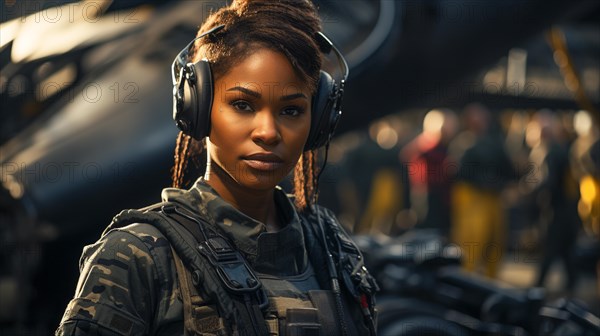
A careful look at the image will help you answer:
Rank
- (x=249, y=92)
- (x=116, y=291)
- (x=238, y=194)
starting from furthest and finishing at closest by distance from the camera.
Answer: (x=238, y=194)
(x=249, y=92)
(x=116, y=291)

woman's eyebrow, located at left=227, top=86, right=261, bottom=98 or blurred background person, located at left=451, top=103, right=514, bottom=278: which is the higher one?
woman's eyebrow, located at left=227, top=86, right=261, bottom=98

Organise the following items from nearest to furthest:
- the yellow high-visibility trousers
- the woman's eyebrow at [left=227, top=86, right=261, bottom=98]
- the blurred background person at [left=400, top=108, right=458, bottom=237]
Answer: the woman's eyebrow at [left=227, top=86, right=261, bottom=98] < the yellow high-visibility trousers < the blurred background person at [left=400, top=108, right=458, bottom=237]

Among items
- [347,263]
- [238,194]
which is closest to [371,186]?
[347,263]

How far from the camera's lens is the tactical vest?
1968mm

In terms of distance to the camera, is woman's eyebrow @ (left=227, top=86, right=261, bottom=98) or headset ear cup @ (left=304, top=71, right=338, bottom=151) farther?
headset ear cup @ (left=304, top=71, right=338, bottom=151)

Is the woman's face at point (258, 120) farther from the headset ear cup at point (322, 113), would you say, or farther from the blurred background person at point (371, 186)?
the blurred background person at point (371, 186)

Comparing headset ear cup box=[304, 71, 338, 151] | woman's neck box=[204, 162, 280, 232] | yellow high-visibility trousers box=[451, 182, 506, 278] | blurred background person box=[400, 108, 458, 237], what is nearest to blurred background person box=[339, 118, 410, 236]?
blurred background person box=[400, 108, 458, 237]

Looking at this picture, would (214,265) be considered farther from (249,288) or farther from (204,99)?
(204,99)

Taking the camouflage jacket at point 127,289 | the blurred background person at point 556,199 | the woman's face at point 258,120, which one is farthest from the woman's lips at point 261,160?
the blurred background person at point 556,199

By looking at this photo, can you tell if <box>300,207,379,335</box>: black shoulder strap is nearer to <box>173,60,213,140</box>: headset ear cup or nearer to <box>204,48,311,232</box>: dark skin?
<box>204,48,311,232</box>: dark skin

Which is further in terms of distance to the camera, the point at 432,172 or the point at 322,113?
the point at 432,172

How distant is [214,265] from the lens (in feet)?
6.57

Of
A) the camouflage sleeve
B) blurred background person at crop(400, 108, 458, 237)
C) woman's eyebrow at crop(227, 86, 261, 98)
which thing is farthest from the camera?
blurred background person at crop(400, 108, 458, 237)

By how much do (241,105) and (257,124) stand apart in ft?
0.17
